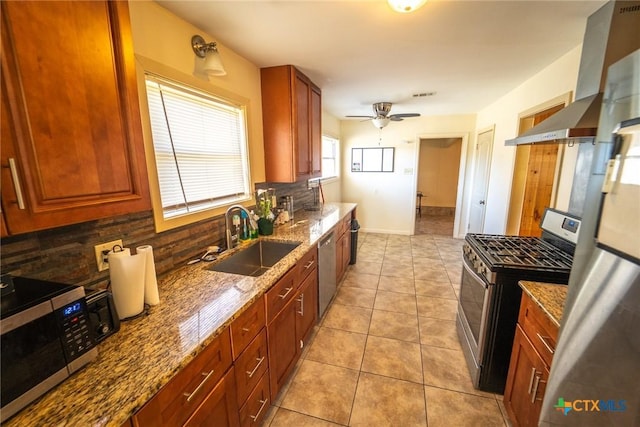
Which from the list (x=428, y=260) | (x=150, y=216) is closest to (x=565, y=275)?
(x=150, y=216)

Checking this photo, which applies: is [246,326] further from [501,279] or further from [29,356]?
[501,279]

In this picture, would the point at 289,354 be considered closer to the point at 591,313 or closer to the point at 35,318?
the point at 35,318

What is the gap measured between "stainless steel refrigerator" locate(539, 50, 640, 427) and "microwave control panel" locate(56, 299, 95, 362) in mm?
1479

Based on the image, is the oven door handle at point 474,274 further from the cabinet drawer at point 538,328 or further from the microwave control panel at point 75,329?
the microwave control panel at point 75,329

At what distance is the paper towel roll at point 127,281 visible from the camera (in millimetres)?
1010

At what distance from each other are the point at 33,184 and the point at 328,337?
2.14 metres

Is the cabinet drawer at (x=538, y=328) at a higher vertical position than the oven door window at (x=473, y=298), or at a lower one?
higher

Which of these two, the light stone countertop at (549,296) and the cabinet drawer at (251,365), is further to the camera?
the cabinet drawer at (251,365)

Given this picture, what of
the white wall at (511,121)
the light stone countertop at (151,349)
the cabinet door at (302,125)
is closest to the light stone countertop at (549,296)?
the white wall at (511,121)

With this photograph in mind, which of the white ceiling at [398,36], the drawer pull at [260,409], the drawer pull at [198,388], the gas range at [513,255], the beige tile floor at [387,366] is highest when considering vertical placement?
the white ceiling at [398,36]

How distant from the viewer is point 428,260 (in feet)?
13.1

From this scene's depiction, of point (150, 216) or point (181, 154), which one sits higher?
point (181, 154)

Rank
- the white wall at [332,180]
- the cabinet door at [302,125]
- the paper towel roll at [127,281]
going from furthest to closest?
the white wall at [332,180]
the cabinet door at [302,125]
the paper towel roll at [127,281]

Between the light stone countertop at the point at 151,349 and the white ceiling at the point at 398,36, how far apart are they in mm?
1552
